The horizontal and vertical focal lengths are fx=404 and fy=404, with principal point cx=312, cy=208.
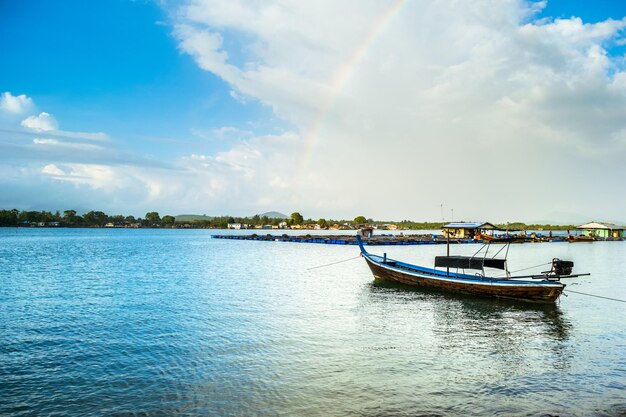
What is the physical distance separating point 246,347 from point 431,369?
6775 millimetres

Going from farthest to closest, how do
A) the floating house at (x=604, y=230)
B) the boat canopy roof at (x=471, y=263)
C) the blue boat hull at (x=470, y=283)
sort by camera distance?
the floating house at (x=604, y=230) → the boat canopy roof at (x=471, y=263) → the blue boat hull at (x=470, y=283)

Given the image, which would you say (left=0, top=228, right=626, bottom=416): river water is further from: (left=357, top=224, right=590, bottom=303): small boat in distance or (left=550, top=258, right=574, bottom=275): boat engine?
Answer: (left=550, top=258, right=574, bottom=275): boat engine

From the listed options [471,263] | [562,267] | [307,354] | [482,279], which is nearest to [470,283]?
[482,279]

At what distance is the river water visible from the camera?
10.6m

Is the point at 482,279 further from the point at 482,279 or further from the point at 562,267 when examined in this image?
the point at 562,267

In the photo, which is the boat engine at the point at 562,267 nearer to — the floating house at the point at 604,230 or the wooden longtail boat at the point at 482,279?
the wooden longtail boat at the point at 482,279

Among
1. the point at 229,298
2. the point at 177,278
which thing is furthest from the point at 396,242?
the point at 229,298

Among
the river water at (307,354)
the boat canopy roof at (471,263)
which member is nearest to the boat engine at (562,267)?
the river water at (307,354)

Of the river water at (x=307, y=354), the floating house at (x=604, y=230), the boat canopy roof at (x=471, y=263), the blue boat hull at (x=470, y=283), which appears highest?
the floating house at (x=604, y=230)

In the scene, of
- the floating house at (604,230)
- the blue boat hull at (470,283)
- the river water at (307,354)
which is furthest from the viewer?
the floating house at (604,230)

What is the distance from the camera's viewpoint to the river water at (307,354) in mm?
10578

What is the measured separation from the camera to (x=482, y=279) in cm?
2636

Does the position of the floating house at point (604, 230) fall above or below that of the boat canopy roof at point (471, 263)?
above

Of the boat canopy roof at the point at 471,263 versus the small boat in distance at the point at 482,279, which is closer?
the small boat in distance at the point at 482,279
